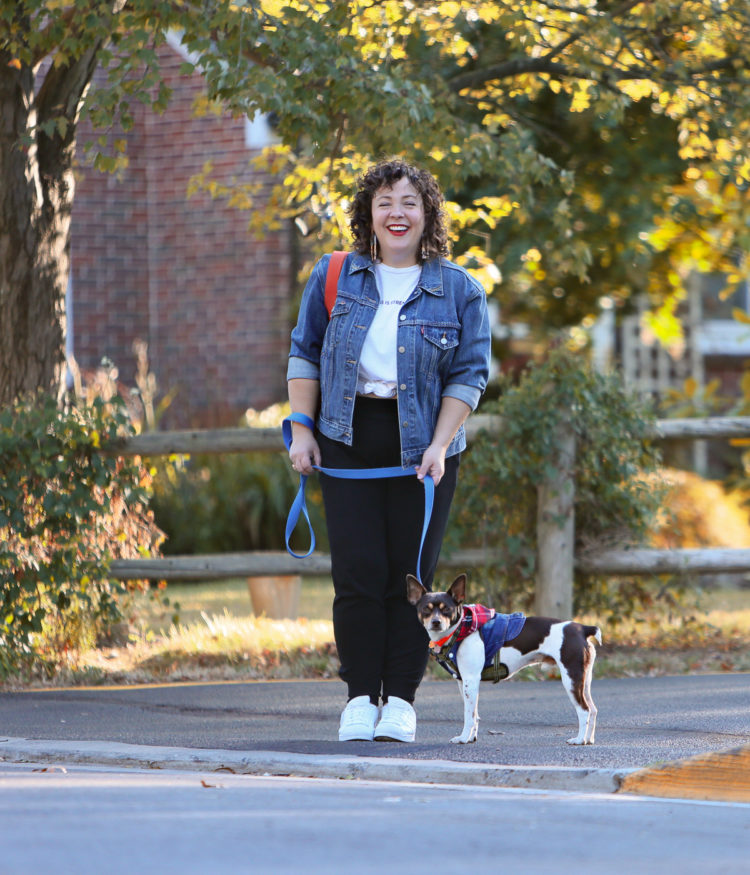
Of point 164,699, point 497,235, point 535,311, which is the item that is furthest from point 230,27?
point 535,311

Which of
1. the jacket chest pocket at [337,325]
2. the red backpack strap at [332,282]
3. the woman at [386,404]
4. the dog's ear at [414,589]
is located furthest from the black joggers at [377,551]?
the red backpack strap at [332,282]

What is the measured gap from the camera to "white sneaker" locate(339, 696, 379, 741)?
4707 millimetres

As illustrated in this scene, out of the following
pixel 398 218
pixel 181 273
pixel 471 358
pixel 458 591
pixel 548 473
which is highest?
pixel 181 273

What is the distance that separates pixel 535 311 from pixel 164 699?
1044 cm

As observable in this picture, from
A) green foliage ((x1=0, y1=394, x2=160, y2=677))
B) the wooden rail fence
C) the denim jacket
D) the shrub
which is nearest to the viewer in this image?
the denim jacket

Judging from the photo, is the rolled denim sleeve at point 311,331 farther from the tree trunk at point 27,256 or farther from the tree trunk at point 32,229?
the tree trunk at point 27,256

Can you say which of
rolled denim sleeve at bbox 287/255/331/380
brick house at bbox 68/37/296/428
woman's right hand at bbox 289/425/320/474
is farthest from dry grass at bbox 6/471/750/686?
brick house at bbox 68/37/296/428

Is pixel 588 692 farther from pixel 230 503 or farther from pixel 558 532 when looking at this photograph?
pixel 230 503

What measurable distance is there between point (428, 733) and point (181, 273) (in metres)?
10.4

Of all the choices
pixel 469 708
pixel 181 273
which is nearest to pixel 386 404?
pixel 469 708

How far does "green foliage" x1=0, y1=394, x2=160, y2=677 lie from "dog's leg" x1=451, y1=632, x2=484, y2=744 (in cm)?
264

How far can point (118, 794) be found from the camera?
377cm

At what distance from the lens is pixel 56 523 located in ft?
21.8

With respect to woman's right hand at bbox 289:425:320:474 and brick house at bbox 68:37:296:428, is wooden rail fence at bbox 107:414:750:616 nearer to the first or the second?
woman's right hand at bbox 289:425:320:474
